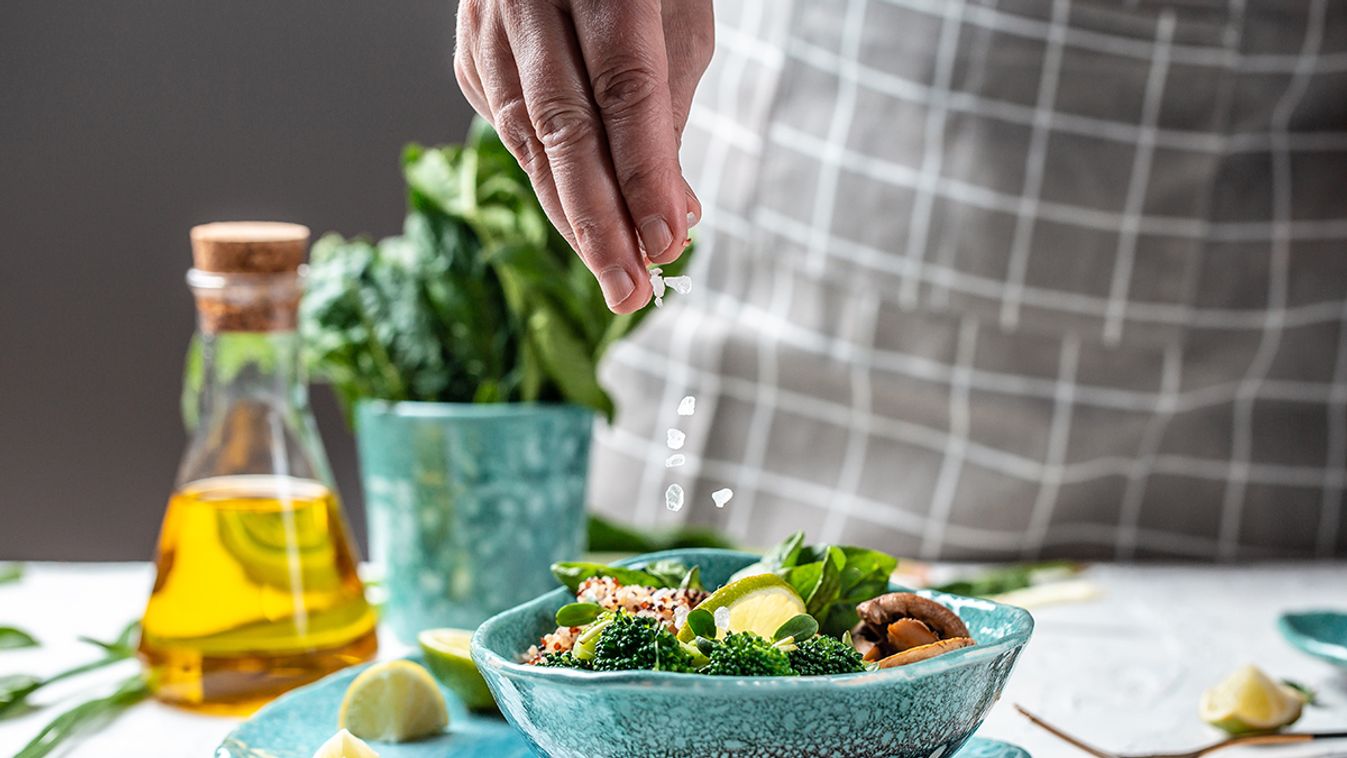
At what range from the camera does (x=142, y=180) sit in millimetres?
2518

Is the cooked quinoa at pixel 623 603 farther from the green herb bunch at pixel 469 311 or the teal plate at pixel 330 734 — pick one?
the green herb bunch at pixel 469 311

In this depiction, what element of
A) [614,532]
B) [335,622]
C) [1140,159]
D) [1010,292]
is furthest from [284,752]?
[1140,159]

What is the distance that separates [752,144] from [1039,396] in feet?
1.61

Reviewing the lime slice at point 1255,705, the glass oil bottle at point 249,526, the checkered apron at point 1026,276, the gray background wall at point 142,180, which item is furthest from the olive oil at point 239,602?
the gray background wall at point 142,180

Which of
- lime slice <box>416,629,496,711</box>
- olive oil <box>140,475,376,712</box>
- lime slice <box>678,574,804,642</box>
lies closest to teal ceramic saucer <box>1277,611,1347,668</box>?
lime slice <box>678,574,804,642</box>

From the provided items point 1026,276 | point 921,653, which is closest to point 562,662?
point 921,653

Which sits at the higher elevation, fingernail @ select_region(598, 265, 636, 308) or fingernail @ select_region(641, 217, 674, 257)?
fingernail @ select_region(641, 217, 674, 257)

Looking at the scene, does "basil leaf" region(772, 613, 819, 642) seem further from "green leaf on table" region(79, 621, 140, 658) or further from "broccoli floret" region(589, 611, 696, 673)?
"green leaf on table" region(79, 621, 140, 658)

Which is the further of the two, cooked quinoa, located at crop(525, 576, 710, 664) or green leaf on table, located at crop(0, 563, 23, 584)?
green leaf on table, located at crop(0, 563, 23, 584)

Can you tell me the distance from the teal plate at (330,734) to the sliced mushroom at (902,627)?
0.08m

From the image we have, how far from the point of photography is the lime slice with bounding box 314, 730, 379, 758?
2.12 feet

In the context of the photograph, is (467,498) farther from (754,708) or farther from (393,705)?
(754,708)

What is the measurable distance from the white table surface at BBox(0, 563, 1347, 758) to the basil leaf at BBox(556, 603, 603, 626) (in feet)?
1.04

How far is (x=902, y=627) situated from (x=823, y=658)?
0.08 m
